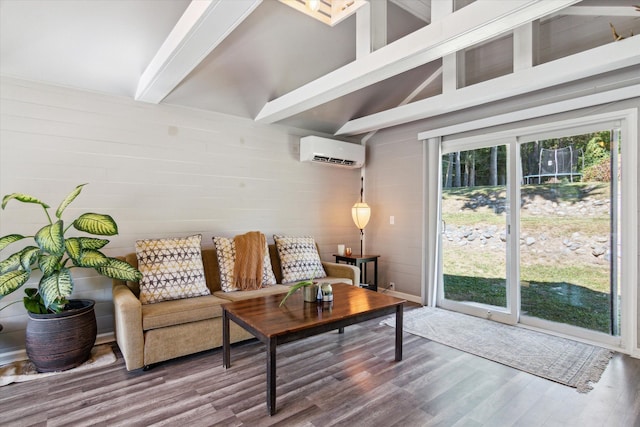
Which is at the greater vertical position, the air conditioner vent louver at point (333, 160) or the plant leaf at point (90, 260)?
the air conditioner vent louver at point (333, 160)

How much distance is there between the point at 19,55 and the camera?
258 cm

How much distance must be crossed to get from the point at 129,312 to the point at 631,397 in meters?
3.47

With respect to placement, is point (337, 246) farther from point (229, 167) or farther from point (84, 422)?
point (84, 422)

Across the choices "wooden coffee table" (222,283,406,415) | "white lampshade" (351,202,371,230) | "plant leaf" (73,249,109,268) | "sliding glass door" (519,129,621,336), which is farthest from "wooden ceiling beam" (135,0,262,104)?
"sliding glass door" (519,129,621,336)

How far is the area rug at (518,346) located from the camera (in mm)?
2519

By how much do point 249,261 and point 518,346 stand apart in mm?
2650

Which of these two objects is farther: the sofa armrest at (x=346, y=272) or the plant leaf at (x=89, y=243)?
the sofa armrest at (x=346, y=272)

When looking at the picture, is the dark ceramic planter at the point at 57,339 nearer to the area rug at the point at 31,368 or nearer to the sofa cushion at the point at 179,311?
the area rug at the point at 31,368

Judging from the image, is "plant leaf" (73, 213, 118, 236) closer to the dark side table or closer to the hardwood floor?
the hardwood floor

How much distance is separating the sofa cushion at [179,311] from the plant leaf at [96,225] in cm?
67

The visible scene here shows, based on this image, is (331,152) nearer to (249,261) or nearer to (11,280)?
(249,261)

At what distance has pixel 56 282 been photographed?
2332 mm

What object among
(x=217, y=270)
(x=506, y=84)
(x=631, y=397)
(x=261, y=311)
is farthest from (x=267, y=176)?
(x=631, y=397)

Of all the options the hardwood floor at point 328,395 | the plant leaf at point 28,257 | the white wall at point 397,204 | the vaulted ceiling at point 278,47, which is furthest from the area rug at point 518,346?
the plant leaf at point 28,257
